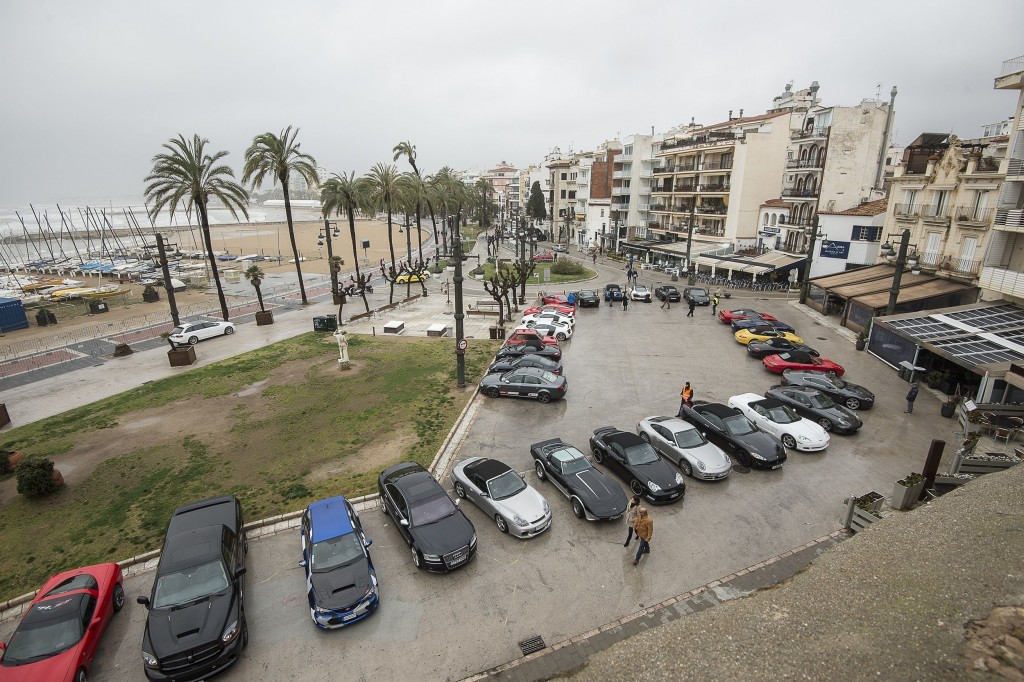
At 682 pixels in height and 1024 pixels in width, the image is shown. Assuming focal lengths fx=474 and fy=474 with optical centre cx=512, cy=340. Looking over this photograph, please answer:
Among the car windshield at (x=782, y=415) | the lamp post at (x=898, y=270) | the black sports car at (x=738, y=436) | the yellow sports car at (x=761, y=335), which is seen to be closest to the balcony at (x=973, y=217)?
the lamp post at (x=898, y=270)

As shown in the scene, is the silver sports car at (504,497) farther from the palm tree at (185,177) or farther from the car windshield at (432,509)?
the palm tree at (185,177)

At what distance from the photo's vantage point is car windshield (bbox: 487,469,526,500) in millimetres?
11914

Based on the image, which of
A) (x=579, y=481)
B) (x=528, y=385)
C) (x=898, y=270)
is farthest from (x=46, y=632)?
(x=898, y=270)

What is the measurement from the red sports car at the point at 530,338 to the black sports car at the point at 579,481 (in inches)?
449

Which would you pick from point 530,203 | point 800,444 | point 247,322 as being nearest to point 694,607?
point 800,444

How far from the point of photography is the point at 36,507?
13078 mm

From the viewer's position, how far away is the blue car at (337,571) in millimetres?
8898

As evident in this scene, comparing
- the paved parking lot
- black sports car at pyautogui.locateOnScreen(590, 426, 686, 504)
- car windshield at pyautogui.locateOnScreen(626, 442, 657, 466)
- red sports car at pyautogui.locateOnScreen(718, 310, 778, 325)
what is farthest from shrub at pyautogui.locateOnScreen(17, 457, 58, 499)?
red sports car at pyautogui.locateOnScreen(718, 310, 778, 325)

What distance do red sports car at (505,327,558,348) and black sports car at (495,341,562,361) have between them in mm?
602

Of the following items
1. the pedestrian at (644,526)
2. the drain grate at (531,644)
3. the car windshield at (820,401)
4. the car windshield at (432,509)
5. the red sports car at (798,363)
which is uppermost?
the pedestrian at (644,526)

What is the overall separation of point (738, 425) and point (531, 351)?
36.2ft

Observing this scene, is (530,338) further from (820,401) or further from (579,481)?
(579,481)

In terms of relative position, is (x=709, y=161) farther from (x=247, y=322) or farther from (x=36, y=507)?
(x=36, y=507)

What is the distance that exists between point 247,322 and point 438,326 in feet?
48.3
